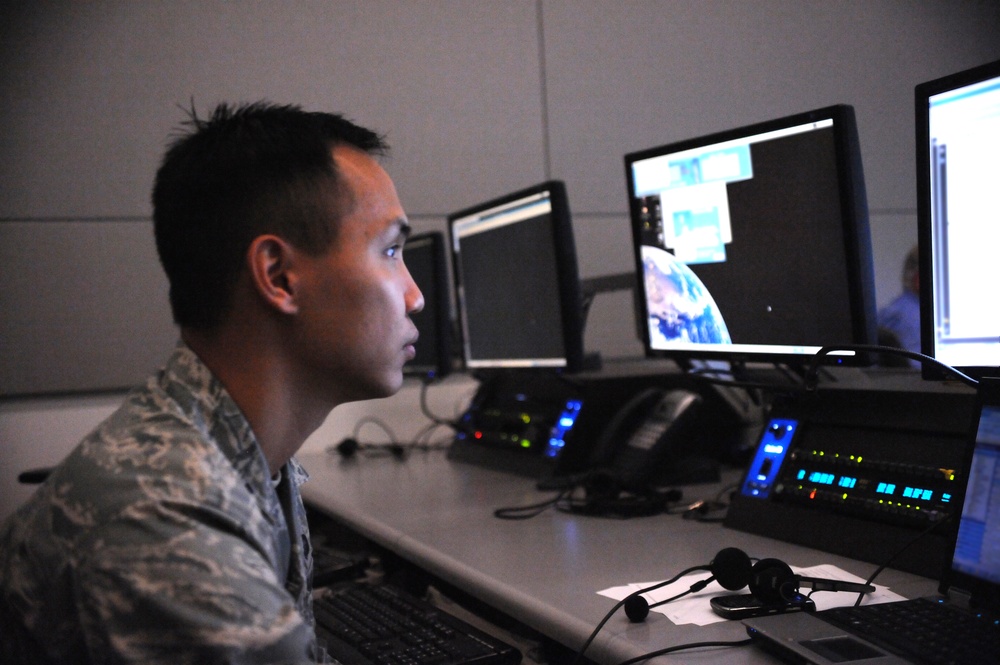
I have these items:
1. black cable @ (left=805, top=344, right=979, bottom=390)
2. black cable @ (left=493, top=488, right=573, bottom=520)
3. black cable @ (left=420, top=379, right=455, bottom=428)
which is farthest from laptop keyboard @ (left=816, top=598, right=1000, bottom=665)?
black cable @ (left=420, top=379, right=455, bottom=428)

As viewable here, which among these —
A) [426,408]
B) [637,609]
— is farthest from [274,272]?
[426,408]

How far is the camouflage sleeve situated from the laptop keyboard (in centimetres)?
54

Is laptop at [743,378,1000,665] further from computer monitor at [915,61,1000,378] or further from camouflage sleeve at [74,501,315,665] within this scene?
camouflage sleeve at [74,501,315,665]

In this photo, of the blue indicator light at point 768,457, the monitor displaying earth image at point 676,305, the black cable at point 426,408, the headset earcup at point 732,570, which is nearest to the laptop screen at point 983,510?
the headset earcup at point 732,570

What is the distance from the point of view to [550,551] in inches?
54.9

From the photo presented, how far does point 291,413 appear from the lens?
93cm

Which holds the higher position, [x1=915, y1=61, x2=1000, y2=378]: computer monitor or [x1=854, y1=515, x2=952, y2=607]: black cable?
[x1=915, y1=61, x2=1000, y2=378]: computer monitor

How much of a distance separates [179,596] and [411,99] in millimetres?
2379

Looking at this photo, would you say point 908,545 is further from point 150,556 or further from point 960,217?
point 150,556

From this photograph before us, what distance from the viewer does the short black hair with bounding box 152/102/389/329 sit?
0.90m

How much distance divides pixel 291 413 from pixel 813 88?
302 cm

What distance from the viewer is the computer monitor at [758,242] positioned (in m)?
1.35

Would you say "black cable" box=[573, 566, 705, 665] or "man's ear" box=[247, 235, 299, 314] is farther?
"black cable" box=[573, 566, 705, 665]

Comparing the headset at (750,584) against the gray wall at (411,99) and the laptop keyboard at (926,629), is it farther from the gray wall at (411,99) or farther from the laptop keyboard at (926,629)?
the gray wall at (411,99)
